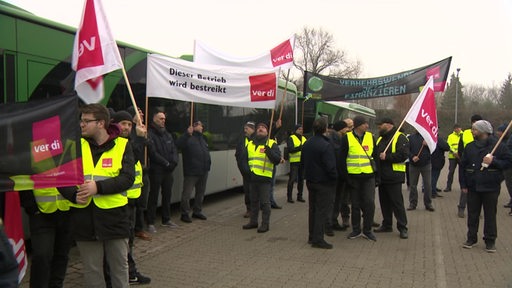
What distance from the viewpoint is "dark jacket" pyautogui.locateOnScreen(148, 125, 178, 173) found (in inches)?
275

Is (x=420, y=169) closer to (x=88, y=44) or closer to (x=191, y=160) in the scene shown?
(x=191, y=160)

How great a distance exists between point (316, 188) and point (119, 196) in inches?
144

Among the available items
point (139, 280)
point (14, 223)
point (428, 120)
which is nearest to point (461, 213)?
point (428, 120)

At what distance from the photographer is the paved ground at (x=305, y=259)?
5113 millimetres

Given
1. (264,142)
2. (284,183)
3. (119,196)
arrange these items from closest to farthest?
(119,196), (264,142), (284,183)

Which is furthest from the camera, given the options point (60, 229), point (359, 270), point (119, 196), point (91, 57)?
point (359, 270)

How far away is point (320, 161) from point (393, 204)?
1756 millimetres

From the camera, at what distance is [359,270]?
5.51 meters

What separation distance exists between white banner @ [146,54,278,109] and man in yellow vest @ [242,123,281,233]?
60cm

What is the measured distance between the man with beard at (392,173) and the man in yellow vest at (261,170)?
1792 mm

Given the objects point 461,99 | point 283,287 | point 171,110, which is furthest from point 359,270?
point 461,99

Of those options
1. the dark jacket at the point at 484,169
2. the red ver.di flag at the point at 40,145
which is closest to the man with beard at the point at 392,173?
the dark jacket at the point at 484,169

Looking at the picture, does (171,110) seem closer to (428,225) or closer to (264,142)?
(264,142)

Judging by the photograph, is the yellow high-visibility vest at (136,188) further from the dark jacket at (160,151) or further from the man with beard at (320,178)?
the man with beard at (320,178)
